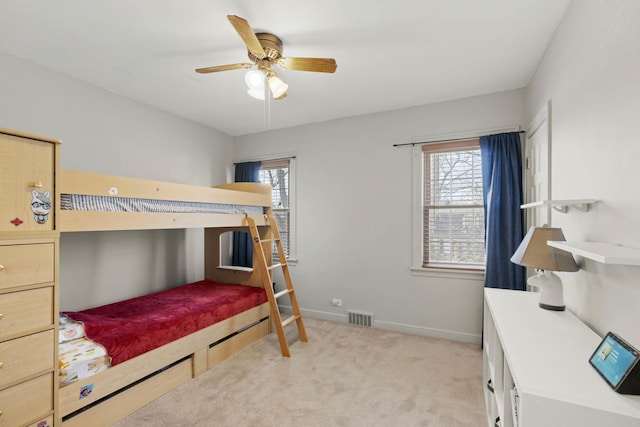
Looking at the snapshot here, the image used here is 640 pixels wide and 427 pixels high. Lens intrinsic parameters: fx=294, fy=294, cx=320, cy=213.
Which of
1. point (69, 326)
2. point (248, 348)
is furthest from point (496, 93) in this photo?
point (69, 326)

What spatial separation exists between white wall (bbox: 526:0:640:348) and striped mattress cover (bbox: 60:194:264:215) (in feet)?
8.44

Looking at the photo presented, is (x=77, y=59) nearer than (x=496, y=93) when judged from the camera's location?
Yes

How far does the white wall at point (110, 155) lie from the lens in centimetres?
231

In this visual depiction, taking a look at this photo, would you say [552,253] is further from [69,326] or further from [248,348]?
[69,326]

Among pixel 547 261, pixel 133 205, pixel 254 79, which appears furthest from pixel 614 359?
pixel 133 205

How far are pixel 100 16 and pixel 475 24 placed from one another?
2.32 metres

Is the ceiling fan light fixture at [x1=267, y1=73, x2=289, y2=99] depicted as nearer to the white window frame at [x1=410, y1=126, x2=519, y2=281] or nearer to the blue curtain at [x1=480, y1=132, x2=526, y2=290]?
the white window frame at [x1=410, y1=126, x2=519, y2=281]

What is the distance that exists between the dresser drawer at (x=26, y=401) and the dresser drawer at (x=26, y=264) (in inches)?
19.1

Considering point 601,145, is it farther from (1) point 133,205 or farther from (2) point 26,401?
(2) point 26,401

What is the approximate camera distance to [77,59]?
7.41ft

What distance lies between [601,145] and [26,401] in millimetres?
2894

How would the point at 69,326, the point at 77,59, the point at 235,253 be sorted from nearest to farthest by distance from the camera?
the point at 69,326 → the point at 77,59 → the point at 235,253

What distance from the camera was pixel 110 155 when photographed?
2838mm

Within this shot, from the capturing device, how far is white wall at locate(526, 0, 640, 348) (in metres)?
1.06
